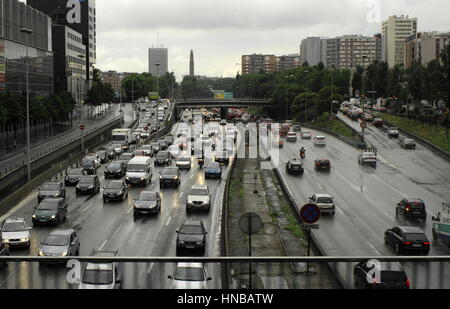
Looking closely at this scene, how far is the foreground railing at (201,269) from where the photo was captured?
6.18m

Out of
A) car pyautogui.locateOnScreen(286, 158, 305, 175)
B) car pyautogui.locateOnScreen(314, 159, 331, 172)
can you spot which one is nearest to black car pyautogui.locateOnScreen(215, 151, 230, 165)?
car pyautogui.locateOnScreen(286, 158, 305, 175)

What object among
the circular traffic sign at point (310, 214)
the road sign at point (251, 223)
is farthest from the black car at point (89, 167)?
the road sign at point (251, 223)

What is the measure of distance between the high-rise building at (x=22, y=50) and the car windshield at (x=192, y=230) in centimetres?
5938

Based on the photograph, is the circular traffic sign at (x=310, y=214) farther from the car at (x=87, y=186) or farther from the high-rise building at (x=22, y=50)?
the high-rise building at (x=22, y=50)

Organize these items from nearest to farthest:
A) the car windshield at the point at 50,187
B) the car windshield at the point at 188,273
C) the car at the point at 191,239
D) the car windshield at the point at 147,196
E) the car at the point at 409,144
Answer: the car windshield at the point at 188,273 → the car at the point at 191,239 → the car windshield at the point at 147,196 → the car windshield at the point at 50,187 → the car at the point at 409,144

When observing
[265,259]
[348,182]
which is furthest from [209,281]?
[348,182]

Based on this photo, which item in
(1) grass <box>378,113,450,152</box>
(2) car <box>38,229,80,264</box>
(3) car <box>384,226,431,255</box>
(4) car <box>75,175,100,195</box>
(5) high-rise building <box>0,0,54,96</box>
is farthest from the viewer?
(5) high-rise building <box>0,0,54,96</box>

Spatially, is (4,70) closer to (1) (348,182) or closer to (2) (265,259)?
(1) (348,182)

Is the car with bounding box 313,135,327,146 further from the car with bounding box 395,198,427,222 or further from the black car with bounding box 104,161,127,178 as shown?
the car with bounding box 395,198,427,222

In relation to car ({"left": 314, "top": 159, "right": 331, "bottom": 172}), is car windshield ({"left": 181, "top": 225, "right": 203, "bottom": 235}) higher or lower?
lower

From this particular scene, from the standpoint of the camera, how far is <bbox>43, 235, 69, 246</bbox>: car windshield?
874 inches

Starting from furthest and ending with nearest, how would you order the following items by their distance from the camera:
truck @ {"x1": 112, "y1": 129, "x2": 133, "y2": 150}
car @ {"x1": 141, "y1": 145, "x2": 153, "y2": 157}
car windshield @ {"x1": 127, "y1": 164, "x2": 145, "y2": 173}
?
1. truck @ {"x1": 112, "y1": 129, "x2": 133, "y2": 150}
2. car @ {"x1": 141, "y1": 145, "x2": 153, "y2": 157}
3. car windshield @ {"x1": 127, "y1": 164, "x2": 145, "y2": 173}

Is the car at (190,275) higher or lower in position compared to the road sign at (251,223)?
higher

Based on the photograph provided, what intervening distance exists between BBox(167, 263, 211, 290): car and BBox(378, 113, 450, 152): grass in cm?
6369
